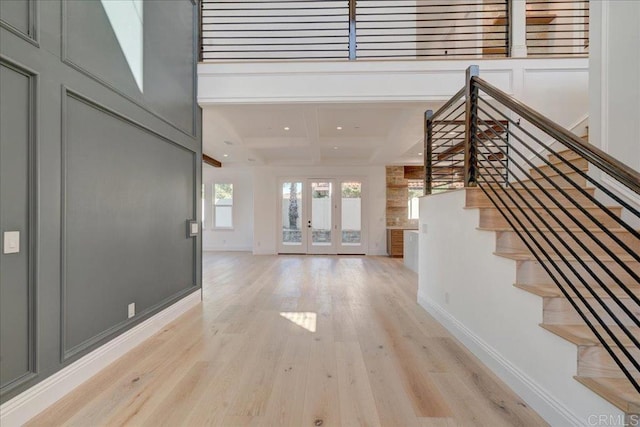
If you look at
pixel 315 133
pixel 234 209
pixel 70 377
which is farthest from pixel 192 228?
pixel 234 209

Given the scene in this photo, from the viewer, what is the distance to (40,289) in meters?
1.68

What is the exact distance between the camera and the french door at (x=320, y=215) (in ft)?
28.9

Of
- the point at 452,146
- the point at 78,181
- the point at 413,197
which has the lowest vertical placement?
the point at 78,181

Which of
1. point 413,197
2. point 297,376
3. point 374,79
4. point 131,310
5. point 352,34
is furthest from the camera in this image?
point 413,197

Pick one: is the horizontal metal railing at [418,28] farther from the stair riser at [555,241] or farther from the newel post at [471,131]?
the stair riser at [555,241]

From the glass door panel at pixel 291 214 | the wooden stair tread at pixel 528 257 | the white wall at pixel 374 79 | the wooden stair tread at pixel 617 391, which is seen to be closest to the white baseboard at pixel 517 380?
the wooden stair tread at pixel 617 391

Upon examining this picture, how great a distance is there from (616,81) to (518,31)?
1.71 meters

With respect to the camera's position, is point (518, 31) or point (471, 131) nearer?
point (471, 131)

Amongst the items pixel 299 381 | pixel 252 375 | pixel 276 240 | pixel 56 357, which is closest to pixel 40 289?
pixel 56 357

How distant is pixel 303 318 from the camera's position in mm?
3244

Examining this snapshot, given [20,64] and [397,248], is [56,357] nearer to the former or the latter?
[20,64]

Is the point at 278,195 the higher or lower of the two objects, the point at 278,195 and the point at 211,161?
the lower

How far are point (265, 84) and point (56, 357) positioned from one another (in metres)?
3.32

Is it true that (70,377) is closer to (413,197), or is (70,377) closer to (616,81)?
(616,81)
